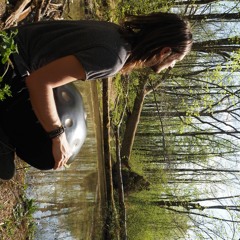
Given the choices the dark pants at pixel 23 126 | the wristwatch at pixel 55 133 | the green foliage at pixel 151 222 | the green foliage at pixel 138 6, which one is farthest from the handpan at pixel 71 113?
the green foliage at pixel 151 222

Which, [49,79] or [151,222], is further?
[151,222]

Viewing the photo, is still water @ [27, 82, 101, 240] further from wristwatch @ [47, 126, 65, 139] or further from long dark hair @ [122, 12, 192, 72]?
long dark hair @ [122, 12, 192, 72]

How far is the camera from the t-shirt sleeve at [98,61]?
73.5 inches

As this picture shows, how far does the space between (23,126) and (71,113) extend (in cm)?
66

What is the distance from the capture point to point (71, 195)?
7004 mm

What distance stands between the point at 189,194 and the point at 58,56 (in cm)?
1118

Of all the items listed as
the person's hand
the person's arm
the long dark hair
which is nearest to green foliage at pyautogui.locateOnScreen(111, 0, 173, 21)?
the long dark hair

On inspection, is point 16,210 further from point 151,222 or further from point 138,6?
point 151,222

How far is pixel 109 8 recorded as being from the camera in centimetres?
887

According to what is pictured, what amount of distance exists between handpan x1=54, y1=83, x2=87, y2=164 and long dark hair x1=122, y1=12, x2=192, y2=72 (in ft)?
2.87

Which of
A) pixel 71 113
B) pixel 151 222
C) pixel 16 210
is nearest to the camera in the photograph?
pixel 71 113

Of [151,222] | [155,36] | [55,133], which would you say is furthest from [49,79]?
[151,222]

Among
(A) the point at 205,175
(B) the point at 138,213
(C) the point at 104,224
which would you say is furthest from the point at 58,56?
(A) the point at 205,175

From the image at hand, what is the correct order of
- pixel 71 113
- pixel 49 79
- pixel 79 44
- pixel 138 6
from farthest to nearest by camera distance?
pixel 138 6 < pixel 71 113 < pixel 79 44 < pixel 49 79
